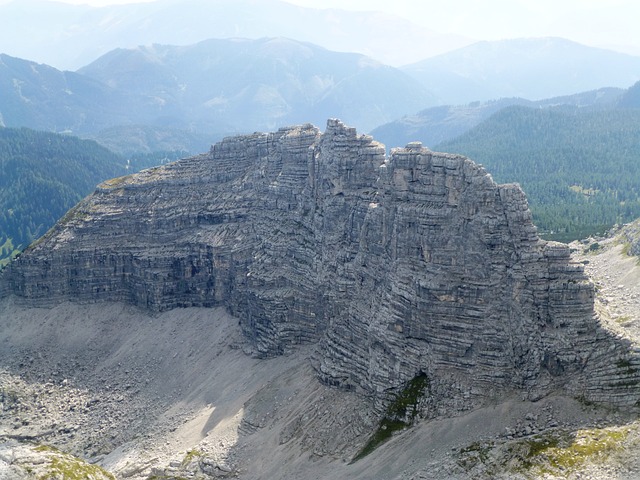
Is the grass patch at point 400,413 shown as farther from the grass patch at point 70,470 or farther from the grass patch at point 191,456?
the grass patch at point 70,470

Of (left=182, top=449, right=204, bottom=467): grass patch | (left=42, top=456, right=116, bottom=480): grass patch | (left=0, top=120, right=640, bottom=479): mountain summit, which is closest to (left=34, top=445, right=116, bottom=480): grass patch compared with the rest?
(left=42, top=456, right=116, bottom=480): grass patch

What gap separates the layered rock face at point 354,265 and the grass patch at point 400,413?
123 centimetres

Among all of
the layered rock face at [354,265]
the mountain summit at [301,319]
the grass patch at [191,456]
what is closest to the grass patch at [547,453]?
the mountain summit at [301,319]

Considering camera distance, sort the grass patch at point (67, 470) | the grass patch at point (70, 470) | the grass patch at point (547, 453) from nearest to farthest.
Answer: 1. the grass patch at point (547, 453)
2. the grass patch at point (67, 470)
3. the grass patch at point (70, 470)

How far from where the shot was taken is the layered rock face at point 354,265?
9694cm

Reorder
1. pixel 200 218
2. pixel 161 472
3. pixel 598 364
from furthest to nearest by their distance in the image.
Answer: pixel 200 218
pixel 161 472
pixel 598 364

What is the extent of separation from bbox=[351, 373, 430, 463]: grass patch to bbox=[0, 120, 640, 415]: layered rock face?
4.05ft

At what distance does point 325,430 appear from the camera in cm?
10819

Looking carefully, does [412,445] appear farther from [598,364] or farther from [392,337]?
[598,364]

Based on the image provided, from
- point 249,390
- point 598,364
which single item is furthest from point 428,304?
point 249,390

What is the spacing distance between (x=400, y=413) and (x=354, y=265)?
27.4 metres

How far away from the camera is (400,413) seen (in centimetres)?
10100

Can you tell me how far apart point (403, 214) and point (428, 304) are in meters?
13.8

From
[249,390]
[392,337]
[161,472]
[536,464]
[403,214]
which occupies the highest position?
[403,214]
